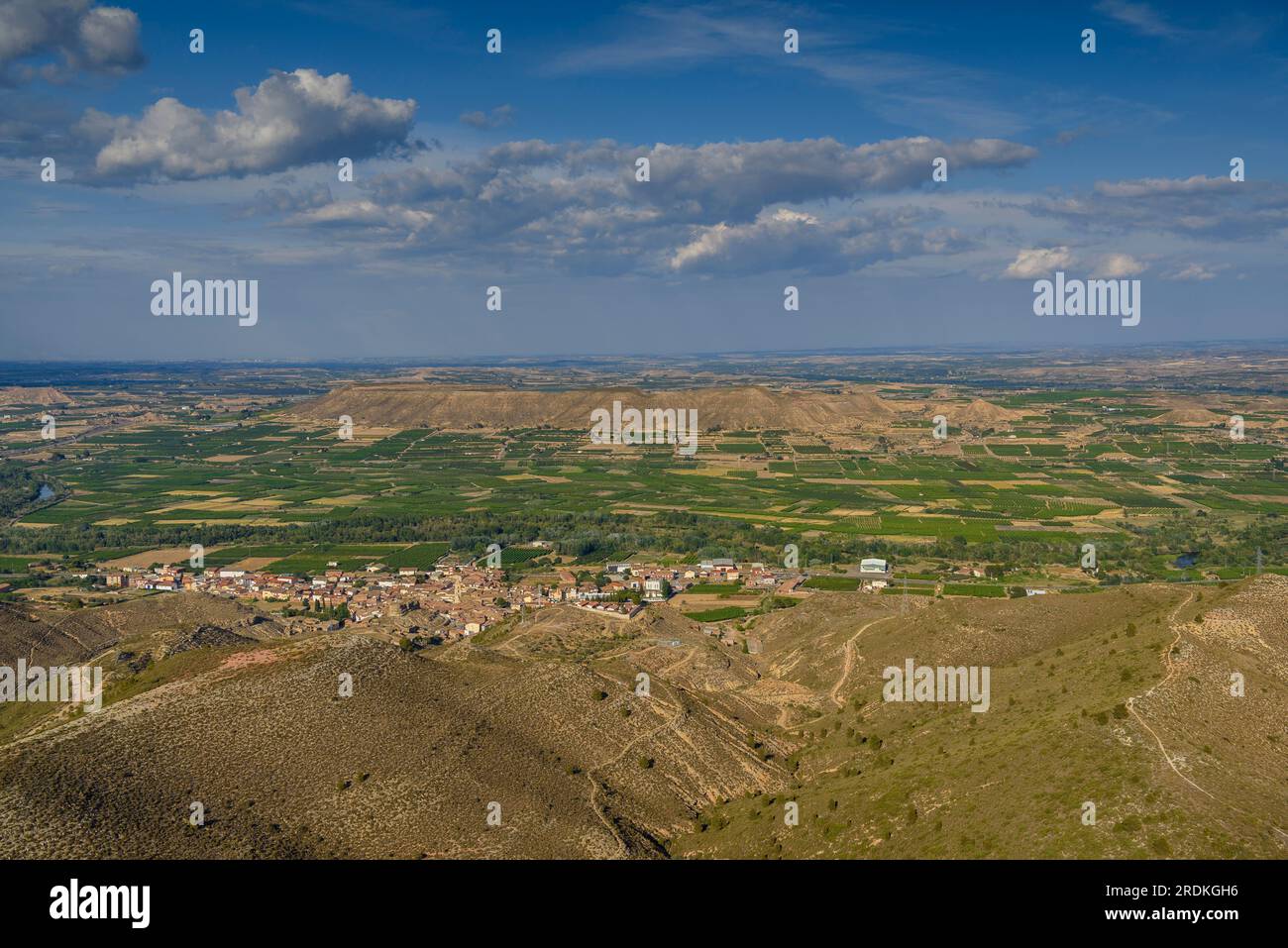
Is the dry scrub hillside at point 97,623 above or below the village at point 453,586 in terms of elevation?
above

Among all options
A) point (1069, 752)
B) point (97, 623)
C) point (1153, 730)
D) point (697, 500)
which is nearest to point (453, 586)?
point (97, 623)

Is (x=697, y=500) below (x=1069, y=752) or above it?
above

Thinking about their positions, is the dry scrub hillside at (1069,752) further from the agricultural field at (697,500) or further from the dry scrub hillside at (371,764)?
the agricultural field at (697,500)

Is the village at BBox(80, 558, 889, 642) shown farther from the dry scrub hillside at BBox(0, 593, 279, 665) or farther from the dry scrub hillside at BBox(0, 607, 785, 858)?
the dry scrub hillside at BBox(0, 607, 785, 858)

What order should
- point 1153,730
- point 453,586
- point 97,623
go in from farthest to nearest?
point 453,586
point 97,623
point 1153,730

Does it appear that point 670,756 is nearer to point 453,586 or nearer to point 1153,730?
point 1153,730

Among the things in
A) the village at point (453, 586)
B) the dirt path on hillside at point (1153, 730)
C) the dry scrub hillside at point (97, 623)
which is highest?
the dirt path on hillside at point (1153, 730)

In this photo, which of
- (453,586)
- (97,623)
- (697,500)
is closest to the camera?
(97,623)

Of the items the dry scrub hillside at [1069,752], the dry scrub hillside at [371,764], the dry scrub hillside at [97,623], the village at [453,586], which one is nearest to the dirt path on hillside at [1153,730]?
the dry scrub hillside at [1069,752]

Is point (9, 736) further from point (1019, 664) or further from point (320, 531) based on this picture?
point (320, 531)

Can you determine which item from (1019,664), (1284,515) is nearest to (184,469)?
(1019,664)

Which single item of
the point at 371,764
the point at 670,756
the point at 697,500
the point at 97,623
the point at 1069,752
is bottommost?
the point at 670,756

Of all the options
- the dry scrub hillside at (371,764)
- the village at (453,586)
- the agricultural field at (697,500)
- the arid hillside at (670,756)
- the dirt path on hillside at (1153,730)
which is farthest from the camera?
the agricultural field at (697,500)
